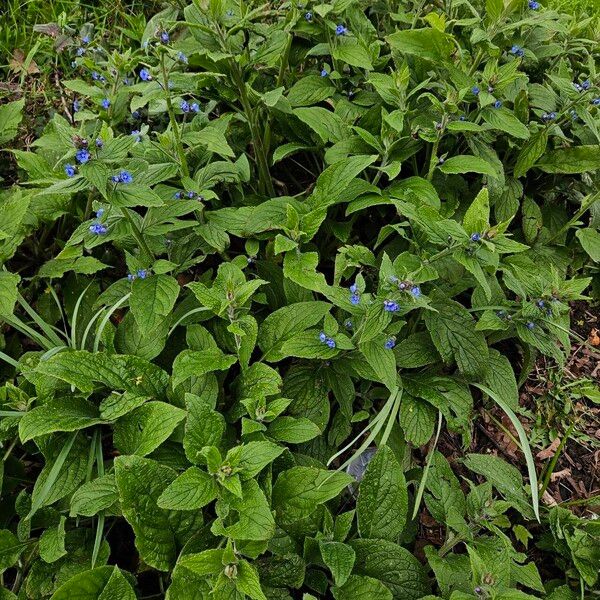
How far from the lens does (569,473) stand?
113 inches

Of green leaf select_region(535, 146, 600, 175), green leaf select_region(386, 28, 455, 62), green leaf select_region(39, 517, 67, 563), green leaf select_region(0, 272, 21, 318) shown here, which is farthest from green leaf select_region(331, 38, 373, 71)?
green leaf select_region(39, 517, 67, 563)

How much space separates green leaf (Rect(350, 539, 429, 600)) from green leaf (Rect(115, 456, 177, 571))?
679 millimetres

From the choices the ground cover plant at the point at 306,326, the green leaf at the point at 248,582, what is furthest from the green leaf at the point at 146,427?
the green leaf at the point at 248,582

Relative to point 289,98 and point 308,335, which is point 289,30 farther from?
point 308,335

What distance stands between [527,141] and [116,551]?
8.60ft

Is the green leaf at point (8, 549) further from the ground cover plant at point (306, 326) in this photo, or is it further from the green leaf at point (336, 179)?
the green leaf at point (336, 179)

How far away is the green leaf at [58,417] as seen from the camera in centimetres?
211

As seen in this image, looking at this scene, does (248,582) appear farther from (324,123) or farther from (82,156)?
(324,123)

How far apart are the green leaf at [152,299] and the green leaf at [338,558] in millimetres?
1030

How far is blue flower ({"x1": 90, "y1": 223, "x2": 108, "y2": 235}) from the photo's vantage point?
7.43 feet

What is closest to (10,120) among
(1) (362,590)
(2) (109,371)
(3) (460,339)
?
(2) (109,371)

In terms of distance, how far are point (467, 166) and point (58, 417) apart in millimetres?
1950

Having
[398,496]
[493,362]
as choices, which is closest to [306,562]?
[398,496]

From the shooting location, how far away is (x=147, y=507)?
205 centimetres
